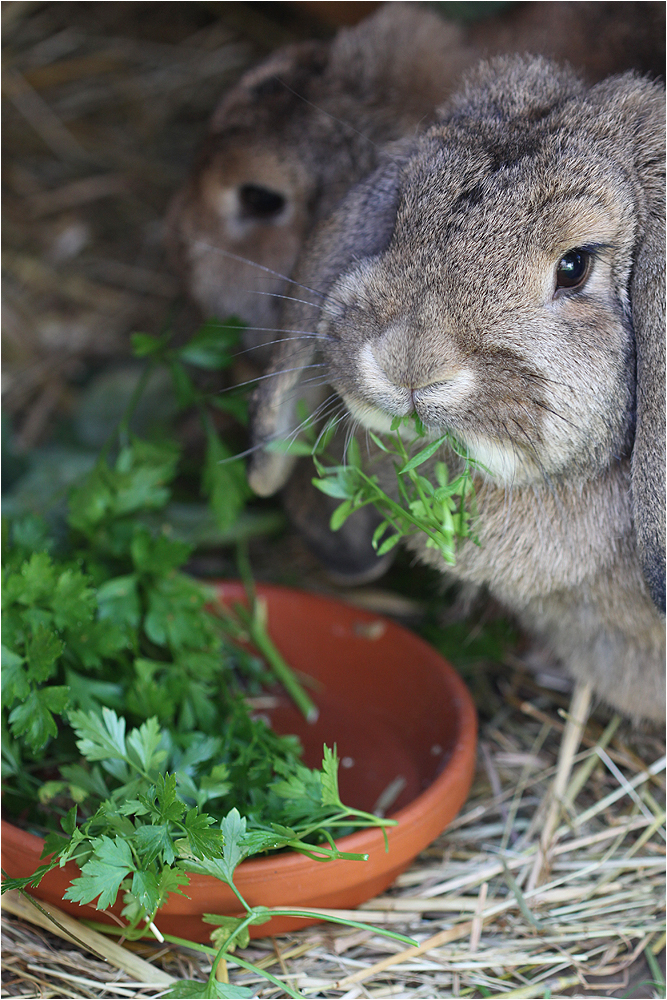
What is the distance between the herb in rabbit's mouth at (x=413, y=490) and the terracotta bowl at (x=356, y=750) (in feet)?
1.71

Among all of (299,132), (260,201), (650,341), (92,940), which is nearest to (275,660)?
(92,940)

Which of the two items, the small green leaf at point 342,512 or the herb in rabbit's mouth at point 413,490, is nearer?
the herb in rabbit's mouth at point 413,490

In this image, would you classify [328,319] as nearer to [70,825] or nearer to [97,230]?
[70,825]

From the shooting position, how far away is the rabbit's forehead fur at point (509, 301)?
154 centimetres

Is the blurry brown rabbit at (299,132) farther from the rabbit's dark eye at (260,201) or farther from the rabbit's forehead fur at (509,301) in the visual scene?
the rabbit's forehead fur at (509,301)

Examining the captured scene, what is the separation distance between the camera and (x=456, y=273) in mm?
1559

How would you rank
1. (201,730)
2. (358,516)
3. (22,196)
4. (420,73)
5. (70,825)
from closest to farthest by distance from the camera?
1. (70,825)
2. (201,730)
3. (358,516)
4. (420,73)
5. (22,196)

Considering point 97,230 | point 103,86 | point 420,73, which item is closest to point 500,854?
point 420,73

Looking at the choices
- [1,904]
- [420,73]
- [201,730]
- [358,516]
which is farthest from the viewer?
[420,73]

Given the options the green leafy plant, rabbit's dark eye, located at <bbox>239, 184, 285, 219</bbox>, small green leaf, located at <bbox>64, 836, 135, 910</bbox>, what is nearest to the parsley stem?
the green leafy plant

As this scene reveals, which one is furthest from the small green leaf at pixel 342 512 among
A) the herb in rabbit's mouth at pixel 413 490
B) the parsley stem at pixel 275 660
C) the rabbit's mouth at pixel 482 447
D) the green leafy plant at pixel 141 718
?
the parsley stem at pixel 275 660

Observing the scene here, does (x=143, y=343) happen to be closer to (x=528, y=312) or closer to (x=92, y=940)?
(x=528, y=312)

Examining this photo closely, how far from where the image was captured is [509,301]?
61.0 inches

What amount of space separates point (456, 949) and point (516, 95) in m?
1.74
